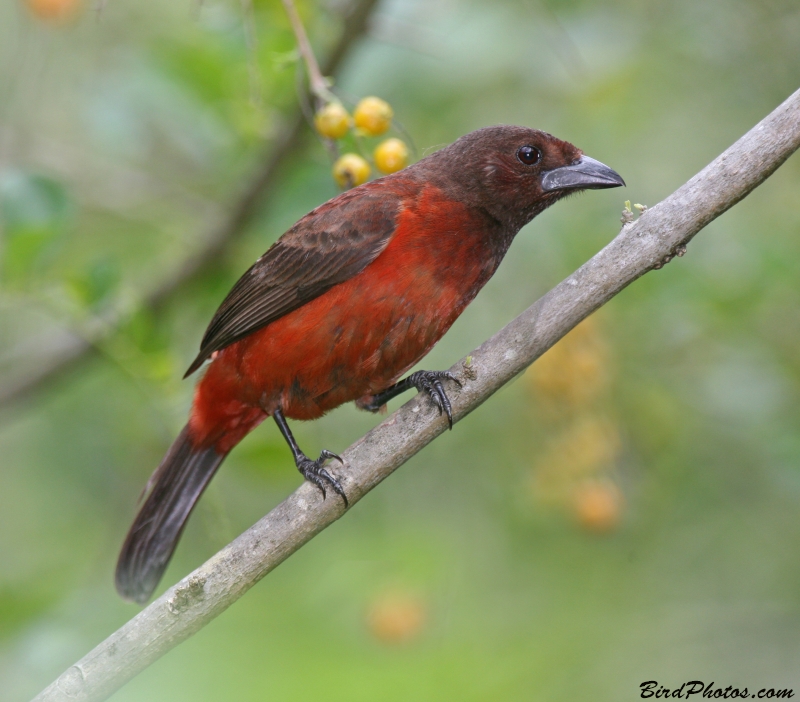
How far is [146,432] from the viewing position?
485 cm

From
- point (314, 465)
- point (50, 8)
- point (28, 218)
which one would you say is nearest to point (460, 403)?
point (314, 465)

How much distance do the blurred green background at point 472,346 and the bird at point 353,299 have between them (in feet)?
0.56

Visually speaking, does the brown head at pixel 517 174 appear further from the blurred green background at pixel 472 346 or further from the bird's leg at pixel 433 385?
the bird's leg at pixel 433 385

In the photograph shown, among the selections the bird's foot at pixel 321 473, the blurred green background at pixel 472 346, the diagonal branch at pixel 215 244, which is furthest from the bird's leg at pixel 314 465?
the diagonal branch at pixel 215 244

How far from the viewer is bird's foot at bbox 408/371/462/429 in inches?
119

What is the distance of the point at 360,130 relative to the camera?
3.17 meters

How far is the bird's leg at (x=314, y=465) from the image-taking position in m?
2.95

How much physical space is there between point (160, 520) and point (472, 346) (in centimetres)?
201

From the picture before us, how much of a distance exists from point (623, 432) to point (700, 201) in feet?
6.18

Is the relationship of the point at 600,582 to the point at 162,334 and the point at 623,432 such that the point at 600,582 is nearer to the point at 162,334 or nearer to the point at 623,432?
the point at 623,432

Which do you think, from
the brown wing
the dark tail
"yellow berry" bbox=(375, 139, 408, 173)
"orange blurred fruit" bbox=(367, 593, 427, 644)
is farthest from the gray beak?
the dark tail

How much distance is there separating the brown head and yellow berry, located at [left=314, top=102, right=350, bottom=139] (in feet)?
2.62

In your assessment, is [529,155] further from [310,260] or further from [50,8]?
[50,8]

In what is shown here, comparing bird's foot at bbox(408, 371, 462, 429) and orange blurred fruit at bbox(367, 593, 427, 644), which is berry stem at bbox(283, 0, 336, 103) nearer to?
bird's foot at bbox(408, 371, 462, 429)
